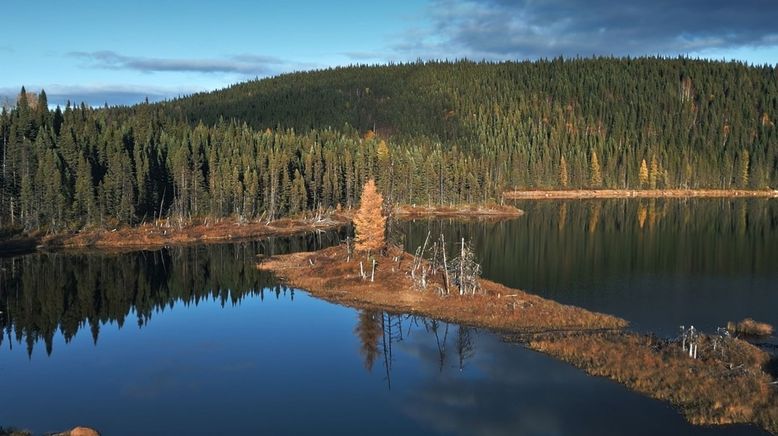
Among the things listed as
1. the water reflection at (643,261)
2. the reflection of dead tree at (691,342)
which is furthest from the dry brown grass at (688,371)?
the water reflection at (643,261)

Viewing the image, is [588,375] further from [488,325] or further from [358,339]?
[358,339]

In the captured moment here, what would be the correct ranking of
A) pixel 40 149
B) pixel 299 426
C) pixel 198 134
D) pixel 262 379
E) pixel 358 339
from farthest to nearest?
pixel 198 134, pixel 40 149, pixel 358 339, pixel 262 379, pixel 299 426

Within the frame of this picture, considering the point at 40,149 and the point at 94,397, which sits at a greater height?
the point at 40,149

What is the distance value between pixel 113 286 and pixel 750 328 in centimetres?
6815

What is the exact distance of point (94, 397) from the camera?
42.6 metres

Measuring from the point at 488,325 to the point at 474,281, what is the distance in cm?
961

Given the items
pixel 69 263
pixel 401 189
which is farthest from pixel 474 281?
pixel 401 189

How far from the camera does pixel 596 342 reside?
1972 inches

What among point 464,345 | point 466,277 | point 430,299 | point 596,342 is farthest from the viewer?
point 466,277

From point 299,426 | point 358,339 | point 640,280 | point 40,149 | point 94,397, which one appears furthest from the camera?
point 40,149

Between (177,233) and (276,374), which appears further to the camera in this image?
(177,233)

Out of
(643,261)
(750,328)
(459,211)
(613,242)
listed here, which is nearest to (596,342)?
(750,328)

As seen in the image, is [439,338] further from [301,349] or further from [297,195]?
[297,195]

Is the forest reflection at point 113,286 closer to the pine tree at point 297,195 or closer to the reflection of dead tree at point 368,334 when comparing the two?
the reflection of dead tree at point 368,334
